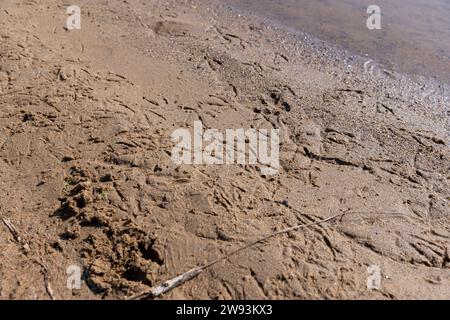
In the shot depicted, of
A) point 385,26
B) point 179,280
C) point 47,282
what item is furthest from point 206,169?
point 385,26

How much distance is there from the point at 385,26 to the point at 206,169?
4609mm

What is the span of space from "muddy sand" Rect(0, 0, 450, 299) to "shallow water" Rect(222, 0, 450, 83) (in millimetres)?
495

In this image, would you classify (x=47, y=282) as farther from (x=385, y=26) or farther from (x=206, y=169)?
(x=385, y=26)

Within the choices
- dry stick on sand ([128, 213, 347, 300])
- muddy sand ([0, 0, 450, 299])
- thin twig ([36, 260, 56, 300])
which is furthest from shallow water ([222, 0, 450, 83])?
thin twig ([36, 260, 56, 300])

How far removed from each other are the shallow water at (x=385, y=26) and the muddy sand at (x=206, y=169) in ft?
1.62

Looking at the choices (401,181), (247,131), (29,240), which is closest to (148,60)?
(247,131)

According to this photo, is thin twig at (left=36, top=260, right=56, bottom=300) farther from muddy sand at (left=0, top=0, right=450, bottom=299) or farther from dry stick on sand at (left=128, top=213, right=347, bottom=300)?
dry stick on sand at (left=128, top=213, right=347, bottom=300)

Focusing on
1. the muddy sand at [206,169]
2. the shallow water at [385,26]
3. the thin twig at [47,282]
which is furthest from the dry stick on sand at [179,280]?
the shallow water at [385,26]

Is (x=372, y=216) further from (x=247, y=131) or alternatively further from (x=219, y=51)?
(x=219, y=51)

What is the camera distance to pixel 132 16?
7.01 metres

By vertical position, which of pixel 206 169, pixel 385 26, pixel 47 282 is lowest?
pixel 47 282

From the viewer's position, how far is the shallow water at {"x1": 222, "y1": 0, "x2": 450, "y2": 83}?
6.64m

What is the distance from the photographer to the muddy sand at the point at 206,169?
11.9ft

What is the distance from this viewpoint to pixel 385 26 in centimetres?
738
